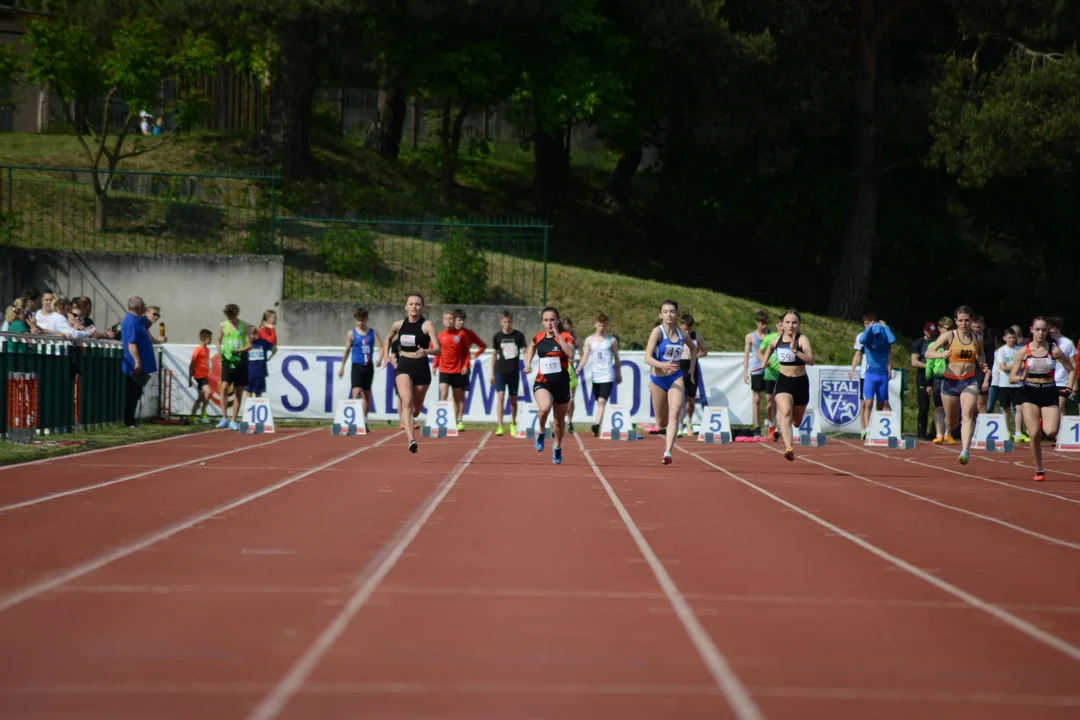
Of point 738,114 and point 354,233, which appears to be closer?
point 354,233

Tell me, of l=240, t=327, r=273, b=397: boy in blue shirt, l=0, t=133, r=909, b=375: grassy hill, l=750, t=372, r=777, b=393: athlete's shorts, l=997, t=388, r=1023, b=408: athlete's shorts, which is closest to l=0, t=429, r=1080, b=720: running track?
l=997, t=388, r=1023, b=408: athlete's shorts

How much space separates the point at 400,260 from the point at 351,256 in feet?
3.47

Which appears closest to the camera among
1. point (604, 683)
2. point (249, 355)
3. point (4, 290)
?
point (604, 683)

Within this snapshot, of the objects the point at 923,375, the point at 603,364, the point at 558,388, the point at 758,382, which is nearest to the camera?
the point at 558,388

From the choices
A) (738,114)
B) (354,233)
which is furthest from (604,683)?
(738,114)

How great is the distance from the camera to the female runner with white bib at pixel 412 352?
18125 millimetres

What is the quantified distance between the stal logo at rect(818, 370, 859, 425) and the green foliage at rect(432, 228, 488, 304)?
777 centimetres

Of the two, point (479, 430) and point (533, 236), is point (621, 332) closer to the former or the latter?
point (533, 236)

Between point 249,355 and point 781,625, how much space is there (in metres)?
19.0

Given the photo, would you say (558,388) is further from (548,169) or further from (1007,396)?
(548,169)

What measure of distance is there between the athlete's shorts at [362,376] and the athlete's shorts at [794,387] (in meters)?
8.35

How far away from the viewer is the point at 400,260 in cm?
3219

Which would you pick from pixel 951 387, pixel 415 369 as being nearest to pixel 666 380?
pixel 415 369

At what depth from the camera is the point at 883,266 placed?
175ft
